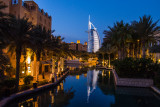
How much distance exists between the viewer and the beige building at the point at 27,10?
84.1 feet

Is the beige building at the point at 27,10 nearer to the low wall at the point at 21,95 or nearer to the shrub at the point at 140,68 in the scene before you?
the low wall at the point at 21,95

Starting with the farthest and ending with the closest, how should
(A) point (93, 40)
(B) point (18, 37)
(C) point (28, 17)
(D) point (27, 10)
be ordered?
(A) point (93, 40) → (D) point (27, 10) → (C) point (28, 17) → (B) point (18, 37)

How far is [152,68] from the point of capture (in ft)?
61.6

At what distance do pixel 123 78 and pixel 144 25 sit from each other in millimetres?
11112

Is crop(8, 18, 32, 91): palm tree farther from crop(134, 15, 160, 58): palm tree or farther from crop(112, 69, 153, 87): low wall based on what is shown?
crop(134, 15, 160, 58): palm tree

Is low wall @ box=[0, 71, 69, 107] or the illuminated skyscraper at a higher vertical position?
the illuminated skyscraper

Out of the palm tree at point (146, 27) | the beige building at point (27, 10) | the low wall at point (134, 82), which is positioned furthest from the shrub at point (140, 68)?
the beige building at point (27, 10)

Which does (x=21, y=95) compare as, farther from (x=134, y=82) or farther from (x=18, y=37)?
(x=134, y=82)

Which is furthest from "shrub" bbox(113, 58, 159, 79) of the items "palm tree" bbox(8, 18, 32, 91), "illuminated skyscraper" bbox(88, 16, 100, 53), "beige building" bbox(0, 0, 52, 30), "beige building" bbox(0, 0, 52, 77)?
"illuminated skyscraper" bbox(88, 16, 100, 53)

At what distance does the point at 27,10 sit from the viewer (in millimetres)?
28938

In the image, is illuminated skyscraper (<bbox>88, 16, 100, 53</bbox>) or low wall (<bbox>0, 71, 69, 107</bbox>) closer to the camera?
low wall (<bbox>0, 71, 69, 107</bbox>)

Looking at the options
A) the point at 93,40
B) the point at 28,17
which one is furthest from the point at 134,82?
the point at 93,40

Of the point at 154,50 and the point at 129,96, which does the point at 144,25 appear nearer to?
the point at 154,50

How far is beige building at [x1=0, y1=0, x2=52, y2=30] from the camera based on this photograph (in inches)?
1009
